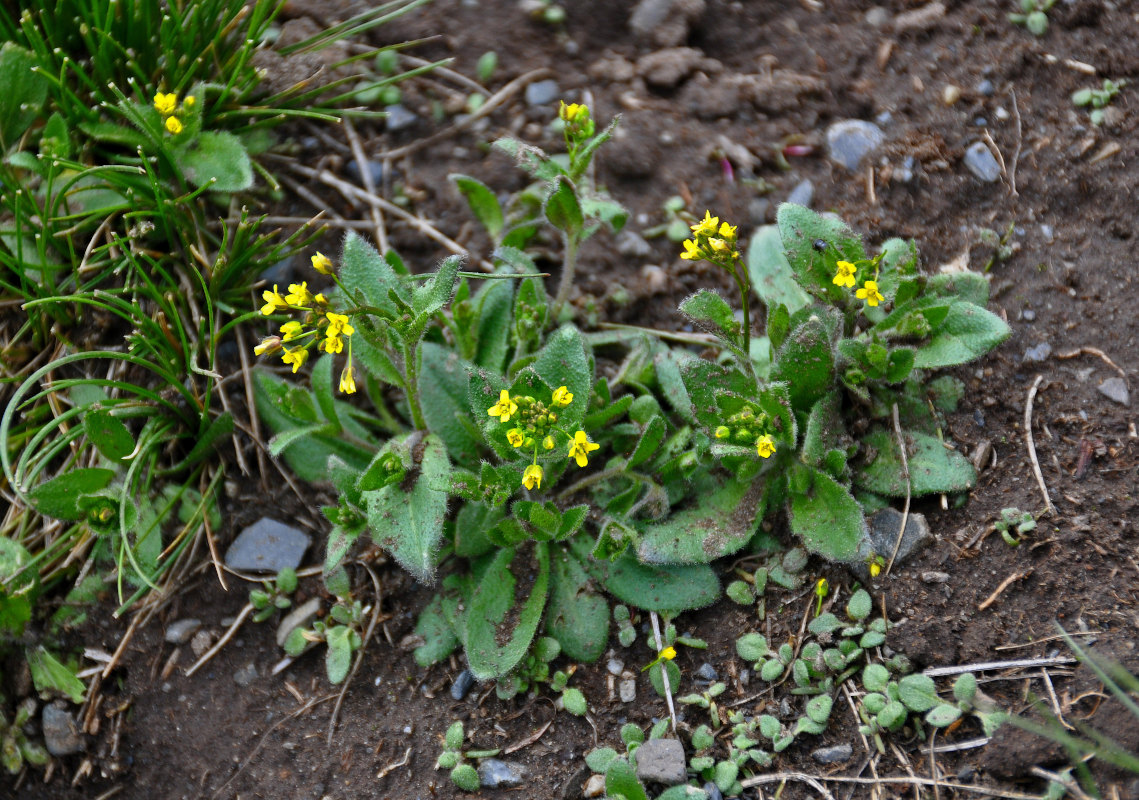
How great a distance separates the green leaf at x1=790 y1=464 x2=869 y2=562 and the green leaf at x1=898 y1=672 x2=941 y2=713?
0.38 meters

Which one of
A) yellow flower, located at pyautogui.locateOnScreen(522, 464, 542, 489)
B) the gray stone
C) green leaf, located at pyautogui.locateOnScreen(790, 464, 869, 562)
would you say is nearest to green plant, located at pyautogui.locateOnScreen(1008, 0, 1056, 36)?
green leaf, located at pyautogui.locateOnScreen(790, 464, 869, 562)

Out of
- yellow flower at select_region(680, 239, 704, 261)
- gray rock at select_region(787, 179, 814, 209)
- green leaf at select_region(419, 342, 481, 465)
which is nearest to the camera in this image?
yellow flower at select_region(680, 239, 704, 261)

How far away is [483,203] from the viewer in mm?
3451

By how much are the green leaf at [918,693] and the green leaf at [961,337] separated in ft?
3.25

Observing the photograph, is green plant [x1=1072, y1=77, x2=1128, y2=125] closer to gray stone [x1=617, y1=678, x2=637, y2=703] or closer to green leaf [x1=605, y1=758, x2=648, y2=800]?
gray stone [x1=617, y1=678, x2=637, y2=703]

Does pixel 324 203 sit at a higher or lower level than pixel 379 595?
higher

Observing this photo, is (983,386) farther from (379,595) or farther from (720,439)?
(379,595)

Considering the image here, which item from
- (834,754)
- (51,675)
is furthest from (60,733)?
(834,754)

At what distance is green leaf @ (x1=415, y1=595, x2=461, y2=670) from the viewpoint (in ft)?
9.67

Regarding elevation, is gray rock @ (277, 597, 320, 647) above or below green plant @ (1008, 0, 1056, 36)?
below

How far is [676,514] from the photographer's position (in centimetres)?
300

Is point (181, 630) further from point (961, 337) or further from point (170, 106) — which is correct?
point (961, 337)

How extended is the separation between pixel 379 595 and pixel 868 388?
184 cm

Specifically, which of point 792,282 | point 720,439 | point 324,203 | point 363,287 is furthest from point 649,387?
point 324,203
